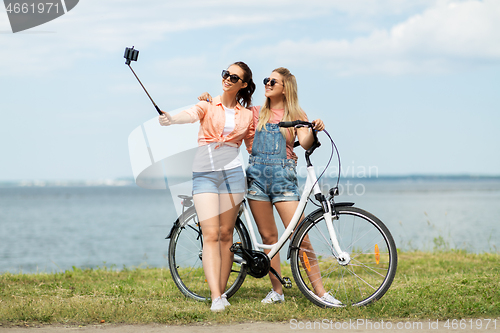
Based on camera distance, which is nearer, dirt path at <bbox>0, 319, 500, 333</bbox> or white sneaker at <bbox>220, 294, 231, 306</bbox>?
dirt path at <bbox>0, 319, 500, 333</bbox>

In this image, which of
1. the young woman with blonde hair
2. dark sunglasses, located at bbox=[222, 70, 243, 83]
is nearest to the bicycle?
the young woman with blonde hair

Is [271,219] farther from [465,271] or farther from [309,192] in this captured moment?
[465,271]

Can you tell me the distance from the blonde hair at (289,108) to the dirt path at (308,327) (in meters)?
1.80

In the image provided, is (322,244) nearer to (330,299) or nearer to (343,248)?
(343,248)

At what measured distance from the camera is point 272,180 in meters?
4.72

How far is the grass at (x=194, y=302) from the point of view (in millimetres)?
4227

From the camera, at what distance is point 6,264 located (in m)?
15.9

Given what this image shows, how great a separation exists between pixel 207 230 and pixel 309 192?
1038 mm

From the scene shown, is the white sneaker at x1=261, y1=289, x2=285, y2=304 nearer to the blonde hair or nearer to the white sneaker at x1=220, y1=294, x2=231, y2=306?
the white sneaker at x1=220, y1=294, x2=231, y2=306

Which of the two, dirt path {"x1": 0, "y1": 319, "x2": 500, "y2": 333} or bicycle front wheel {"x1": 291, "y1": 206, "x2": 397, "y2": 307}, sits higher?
bicycle front wheel {"x1": 291, "y1": 206, "x2": 397, "y2": 307}

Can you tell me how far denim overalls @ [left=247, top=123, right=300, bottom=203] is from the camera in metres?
4.72

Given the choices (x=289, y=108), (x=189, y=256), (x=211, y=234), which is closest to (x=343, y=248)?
(x=211, y=234)

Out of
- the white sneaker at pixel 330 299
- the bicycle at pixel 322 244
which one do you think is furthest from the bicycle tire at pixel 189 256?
the white sneaker at pixel 330 299

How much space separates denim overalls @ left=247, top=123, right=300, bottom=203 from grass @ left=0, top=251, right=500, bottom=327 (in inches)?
41.9
